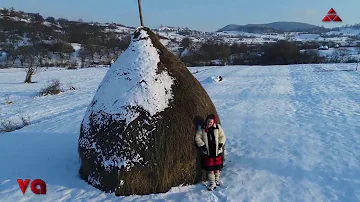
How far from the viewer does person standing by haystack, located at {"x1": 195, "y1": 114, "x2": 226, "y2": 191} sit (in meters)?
5.17

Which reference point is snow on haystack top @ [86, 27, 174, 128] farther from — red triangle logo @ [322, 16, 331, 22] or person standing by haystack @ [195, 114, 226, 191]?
→ red triangle logo @ [322, 16, 331, 22]

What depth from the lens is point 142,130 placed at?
5039 millimetres

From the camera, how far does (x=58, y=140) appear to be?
345 inches

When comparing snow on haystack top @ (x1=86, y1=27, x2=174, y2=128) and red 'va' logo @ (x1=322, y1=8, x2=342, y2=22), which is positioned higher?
red 'va' logo @ (x1=322, y1=8, x2=342, y2=22)

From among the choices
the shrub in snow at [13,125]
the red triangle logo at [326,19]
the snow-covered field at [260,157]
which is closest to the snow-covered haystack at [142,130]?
the snow-covered field at [260,157]

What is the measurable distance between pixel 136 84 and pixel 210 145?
1963 mm

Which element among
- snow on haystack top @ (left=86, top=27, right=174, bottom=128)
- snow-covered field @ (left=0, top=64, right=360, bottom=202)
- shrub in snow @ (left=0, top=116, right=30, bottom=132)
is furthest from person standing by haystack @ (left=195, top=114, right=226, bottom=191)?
shrub in snow @ (left=0, top=116, right=30, bottom=132)

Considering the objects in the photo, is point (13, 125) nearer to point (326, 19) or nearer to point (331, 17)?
point (326, 19)

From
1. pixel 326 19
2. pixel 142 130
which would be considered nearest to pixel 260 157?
pixel 142 130

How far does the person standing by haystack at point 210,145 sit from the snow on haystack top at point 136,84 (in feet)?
2.99

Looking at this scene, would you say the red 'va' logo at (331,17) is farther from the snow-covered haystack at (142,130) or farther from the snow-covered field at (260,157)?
the snow-covered haystack at (142,130)

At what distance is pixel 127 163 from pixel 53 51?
85.7 meters

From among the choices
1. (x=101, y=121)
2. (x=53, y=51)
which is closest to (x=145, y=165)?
(x=101, y=121)

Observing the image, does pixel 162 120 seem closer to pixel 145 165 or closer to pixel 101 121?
pixel 145 165
